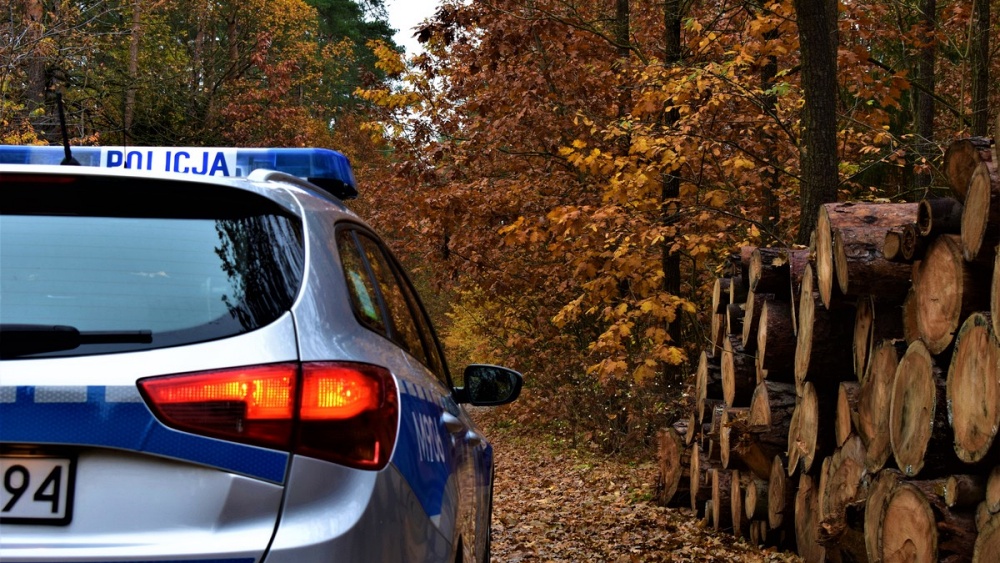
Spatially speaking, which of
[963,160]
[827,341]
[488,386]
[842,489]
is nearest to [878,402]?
[842,489]

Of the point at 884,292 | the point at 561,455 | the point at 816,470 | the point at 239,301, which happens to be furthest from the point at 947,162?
the point at 561,455

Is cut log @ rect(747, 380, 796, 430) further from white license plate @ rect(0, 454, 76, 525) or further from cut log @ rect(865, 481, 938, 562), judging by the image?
white license plate @ rect(0, 454, 76, 525)

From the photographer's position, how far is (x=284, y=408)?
91.1 inches

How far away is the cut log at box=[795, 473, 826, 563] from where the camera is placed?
6.72 m

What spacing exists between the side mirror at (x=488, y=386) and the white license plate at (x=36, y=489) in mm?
2162

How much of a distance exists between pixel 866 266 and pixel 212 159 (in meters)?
3.62

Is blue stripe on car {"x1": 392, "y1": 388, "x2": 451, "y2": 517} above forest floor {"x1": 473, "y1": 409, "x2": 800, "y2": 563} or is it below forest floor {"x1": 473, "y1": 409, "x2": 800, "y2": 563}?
above

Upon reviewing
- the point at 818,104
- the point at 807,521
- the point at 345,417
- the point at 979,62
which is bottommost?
the point at 807,521

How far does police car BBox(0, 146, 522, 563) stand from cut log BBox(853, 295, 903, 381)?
357 cm

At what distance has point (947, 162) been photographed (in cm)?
468

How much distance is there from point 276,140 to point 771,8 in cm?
2101

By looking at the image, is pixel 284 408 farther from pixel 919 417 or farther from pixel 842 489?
pixel 842 489

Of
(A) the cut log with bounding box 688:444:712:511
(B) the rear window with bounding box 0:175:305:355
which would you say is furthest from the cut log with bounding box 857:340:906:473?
(B) the rear window with bounding box 0:175:305:355

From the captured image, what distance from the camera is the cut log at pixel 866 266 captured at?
552cm
